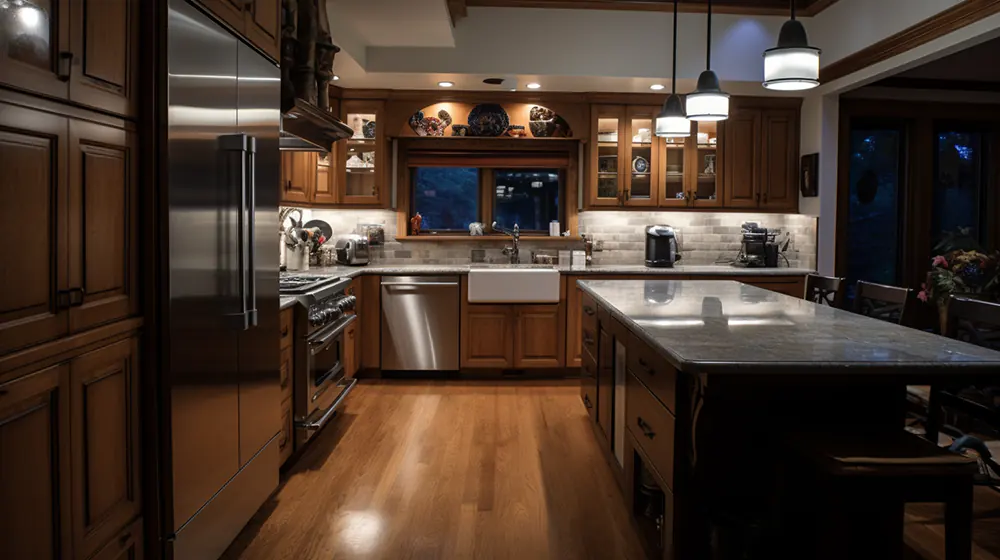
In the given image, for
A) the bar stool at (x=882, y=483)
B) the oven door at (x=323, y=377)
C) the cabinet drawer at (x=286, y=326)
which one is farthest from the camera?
the oven door at (x=323, y=377)

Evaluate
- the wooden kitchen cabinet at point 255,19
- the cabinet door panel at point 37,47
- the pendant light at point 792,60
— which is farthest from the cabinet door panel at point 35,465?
the pendant light at point 792,60

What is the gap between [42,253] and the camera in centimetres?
152

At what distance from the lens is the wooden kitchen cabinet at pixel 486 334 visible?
5.46 meters

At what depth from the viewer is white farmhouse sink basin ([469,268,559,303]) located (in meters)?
5.38

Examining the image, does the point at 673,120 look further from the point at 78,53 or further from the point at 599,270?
the point at 78,53

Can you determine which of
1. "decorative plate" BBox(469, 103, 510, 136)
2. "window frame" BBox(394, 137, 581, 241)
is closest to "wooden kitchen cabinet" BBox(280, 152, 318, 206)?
"window frame" BBox(394, 137, 581, 241)

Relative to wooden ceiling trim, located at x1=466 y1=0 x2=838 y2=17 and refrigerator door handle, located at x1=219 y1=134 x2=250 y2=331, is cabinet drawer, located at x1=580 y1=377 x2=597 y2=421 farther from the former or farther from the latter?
wooden ceiling trim, located at x1=466 y1=0 x2=838 y2=17

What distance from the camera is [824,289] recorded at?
162 inches

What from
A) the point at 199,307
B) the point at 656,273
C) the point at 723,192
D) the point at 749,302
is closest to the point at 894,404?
the point at 749,302

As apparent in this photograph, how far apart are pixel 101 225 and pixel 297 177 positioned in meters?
3.32

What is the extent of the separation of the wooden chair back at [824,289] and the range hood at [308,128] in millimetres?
3004

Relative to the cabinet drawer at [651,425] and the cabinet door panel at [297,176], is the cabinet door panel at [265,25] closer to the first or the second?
the cabinet door panel at [297,176]

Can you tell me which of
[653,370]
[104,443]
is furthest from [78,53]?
[653,370]

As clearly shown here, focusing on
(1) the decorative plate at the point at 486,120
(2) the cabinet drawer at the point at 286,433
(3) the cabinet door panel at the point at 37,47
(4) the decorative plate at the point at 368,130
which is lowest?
(2) the cabinet drawer at the point at 286,433
